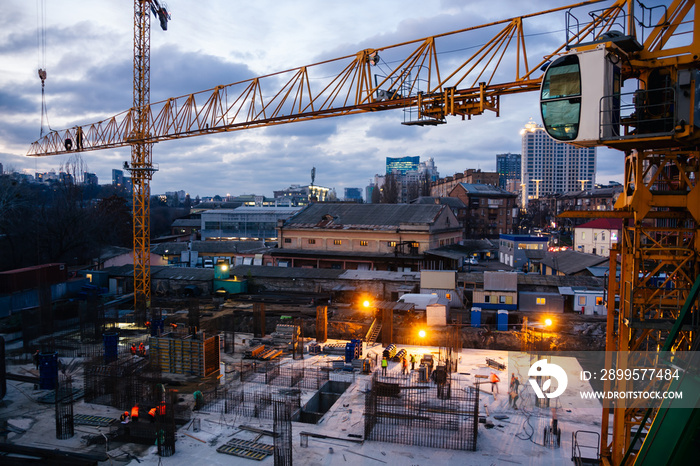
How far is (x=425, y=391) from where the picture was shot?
17.8 m

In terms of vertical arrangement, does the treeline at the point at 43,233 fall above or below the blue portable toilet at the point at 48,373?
above

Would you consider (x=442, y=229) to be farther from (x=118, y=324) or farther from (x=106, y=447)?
(x=106, y=447)

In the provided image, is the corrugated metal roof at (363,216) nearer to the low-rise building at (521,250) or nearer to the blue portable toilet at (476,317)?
the low-rise building at (521,250)

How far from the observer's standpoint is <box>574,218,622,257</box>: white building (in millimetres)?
49125

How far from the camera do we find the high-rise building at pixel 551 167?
165 m

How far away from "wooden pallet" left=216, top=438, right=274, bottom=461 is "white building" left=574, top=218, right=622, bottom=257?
4630 cm

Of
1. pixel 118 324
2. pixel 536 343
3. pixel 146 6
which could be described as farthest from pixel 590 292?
pixel 146 6

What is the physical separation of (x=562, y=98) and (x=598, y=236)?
49044 millimetres

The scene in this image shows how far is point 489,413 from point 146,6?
36.1 m

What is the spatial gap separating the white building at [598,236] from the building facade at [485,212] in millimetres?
16926

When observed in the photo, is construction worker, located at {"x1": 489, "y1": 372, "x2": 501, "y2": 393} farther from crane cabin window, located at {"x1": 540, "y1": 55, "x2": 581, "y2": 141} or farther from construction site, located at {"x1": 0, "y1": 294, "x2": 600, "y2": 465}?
crane cabin window, located at {"x1": 540, "y1": 55, "x2": 581, "y2": 141}

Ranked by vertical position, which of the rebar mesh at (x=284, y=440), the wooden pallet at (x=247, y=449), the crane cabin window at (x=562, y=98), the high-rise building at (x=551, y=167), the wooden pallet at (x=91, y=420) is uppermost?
the high-rise building at (x=551, y=167)

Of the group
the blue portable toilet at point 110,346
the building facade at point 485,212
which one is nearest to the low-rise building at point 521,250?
the building facade at point 485,212

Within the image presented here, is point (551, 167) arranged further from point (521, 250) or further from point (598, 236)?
point (521, 250)
